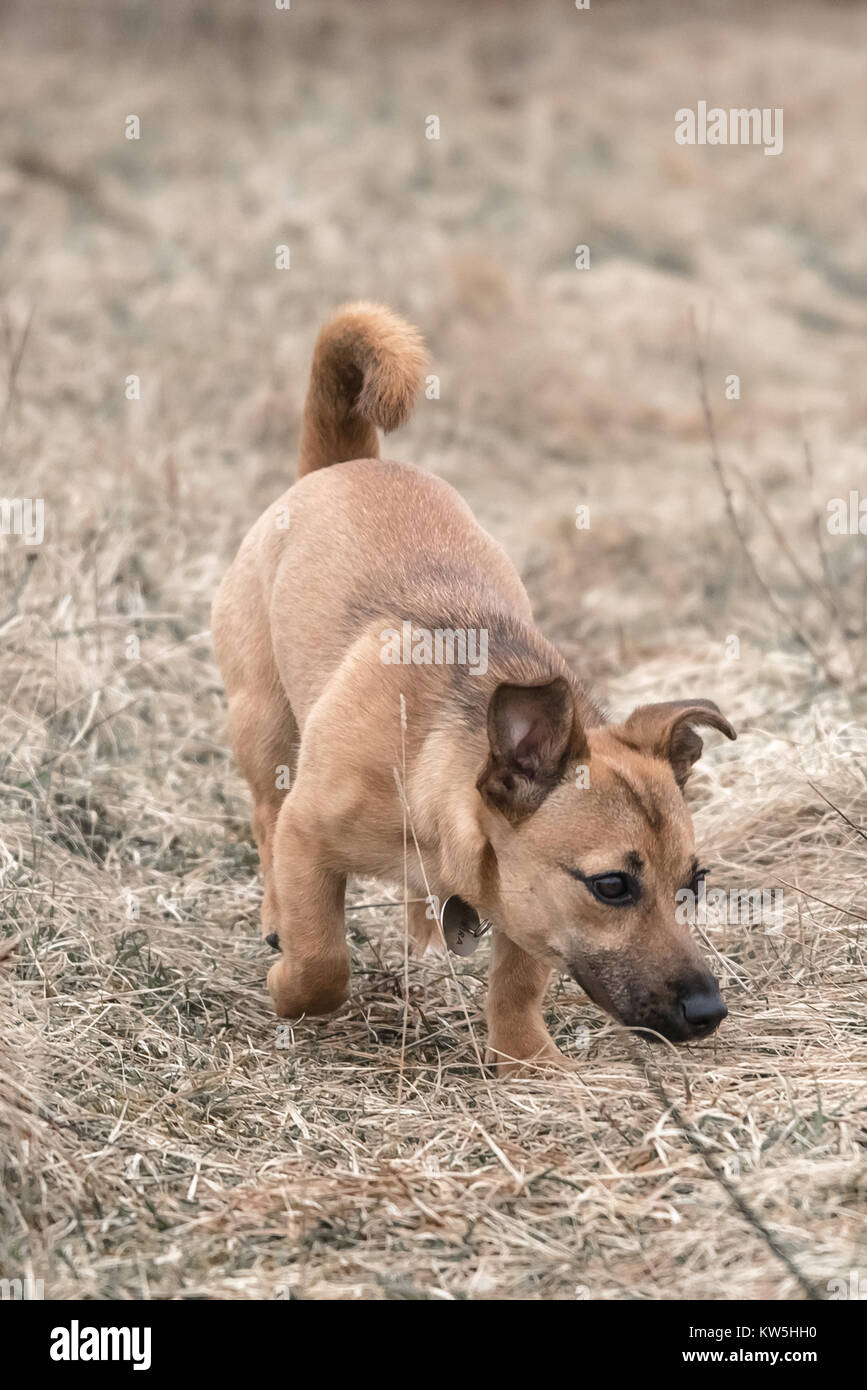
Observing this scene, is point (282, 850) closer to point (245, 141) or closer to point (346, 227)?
point (346, 227)

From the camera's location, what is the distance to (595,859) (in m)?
4.61

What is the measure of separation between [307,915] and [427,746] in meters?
0.79

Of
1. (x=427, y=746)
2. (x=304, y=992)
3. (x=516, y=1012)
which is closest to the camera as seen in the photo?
(x=427, y=746)

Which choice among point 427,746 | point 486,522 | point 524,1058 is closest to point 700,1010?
point 524,1058

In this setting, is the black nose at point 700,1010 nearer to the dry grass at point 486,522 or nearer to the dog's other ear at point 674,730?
the dry grass at point 486,522

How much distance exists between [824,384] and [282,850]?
1061 centimetres

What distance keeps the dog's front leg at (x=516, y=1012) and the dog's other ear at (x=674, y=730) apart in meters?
0.84

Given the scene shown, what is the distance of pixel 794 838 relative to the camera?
6.70m

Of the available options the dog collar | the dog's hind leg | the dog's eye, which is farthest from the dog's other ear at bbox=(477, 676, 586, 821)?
the dog's hind leg

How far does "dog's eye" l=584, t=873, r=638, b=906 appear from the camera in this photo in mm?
4621

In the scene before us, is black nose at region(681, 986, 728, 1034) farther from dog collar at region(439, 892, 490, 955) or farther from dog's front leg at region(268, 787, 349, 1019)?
dog's front leg at region(268, 787, 349, 1019)

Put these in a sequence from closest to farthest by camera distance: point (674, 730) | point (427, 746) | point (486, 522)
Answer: point (674, 730), point (427, 746), point (486, 522)

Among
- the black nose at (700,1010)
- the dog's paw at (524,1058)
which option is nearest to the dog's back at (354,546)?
the dog's paw at (524,1058)

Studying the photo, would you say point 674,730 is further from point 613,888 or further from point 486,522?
point 486,522
